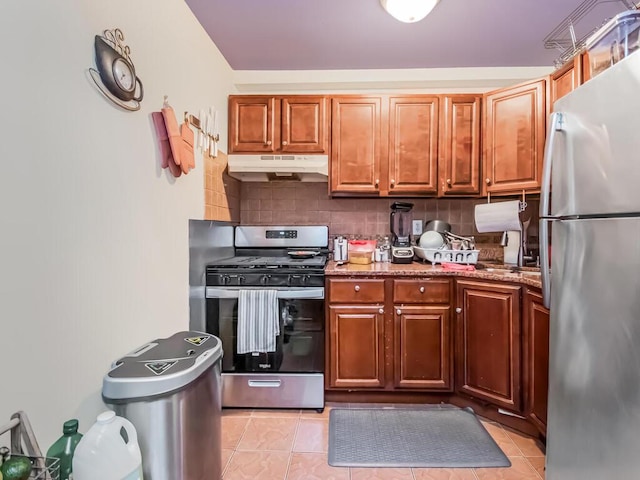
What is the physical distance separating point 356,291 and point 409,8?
1623mm

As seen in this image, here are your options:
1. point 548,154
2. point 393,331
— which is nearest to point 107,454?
point 393,331

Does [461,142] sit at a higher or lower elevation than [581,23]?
lower

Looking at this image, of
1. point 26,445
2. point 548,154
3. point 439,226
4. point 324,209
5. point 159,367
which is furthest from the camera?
point 324,209

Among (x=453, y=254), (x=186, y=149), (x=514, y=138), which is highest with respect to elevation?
(x=514, y=138)

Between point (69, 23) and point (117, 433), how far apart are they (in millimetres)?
1258

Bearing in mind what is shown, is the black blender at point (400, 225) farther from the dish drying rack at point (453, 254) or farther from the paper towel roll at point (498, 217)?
the paper towel roll at point (498, 217)

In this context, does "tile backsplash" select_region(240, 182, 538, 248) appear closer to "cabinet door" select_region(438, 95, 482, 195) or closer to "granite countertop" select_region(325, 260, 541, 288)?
"cabinet door" select_region(438, 95, 482, 195)

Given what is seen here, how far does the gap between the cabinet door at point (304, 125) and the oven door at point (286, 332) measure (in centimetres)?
112

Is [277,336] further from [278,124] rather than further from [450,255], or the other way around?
[278,124]

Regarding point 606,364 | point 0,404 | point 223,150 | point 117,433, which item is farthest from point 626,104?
point 223,150

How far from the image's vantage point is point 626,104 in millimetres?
1022

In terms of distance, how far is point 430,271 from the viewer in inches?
88.5

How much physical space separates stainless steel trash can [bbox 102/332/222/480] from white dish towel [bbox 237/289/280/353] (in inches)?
30.0

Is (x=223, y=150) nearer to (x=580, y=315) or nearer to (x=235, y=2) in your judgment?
(x=235, y=2)
